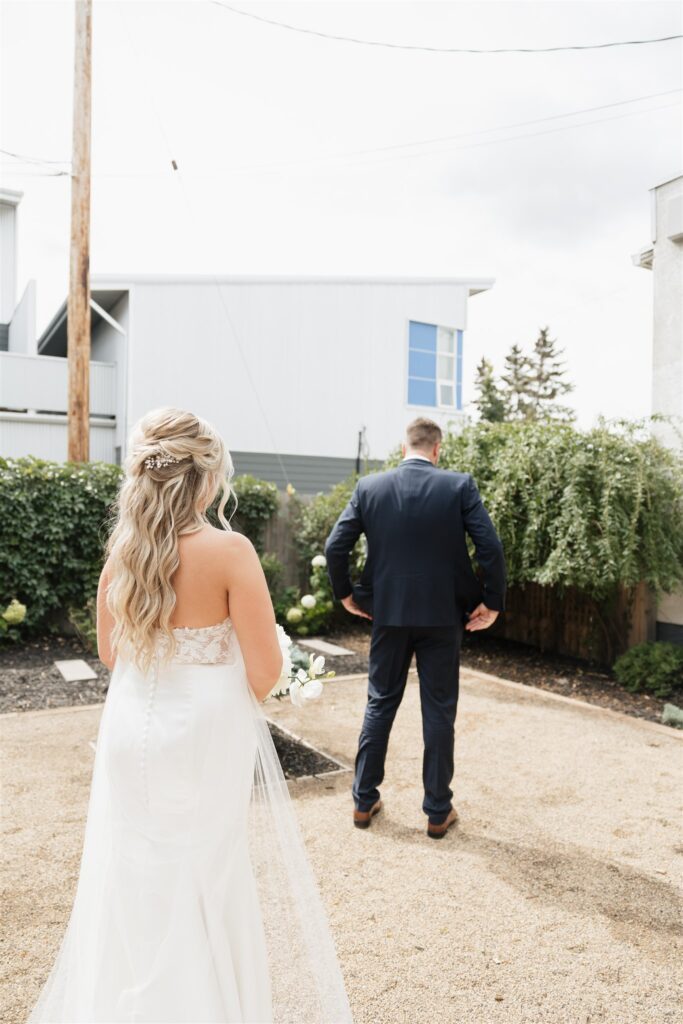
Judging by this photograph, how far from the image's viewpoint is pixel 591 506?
663 centimetres

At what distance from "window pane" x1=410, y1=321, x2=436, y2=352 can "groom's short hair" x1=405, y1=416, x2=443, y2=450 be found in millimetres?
12915

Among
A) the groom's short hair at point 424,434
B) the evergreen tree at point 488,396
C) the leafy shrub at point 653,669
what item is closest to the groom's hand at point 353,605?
the groom's short hair at point 424,434

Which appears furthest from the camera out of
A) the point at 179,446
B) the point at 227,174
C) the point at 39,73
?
the point at 227,174

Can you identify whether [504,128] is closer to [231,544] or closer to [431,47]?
[431,47]

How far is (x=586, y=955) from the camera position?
276cm

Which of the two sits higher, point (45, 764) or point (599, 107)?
point (599, 107)

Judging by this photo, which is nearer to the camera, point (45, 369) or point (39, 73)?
point (39, 73)

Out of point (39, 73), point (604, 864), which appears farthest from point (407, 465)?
point (39, 73)

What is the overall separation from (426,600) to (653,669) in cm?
409

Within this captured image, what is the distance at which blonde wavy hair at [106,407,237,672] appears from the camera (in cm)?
188

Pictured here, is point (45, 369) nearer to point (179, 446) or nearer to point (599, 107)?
point (599, 107)

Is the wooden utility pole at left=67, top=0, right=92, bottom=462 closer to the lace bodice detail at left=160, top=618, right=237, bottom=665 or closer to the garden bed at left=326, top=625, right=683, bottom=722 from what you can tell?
the garden bed at left=326, top=625, right=683, bottom=722

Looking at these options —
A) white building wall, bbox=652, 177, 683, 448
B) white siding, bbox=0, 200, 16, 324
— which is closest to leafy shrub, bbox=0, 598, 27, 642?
white building wall, bbox=652, 177, 683, 448

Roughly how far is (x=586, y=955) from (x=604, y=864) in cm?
83
